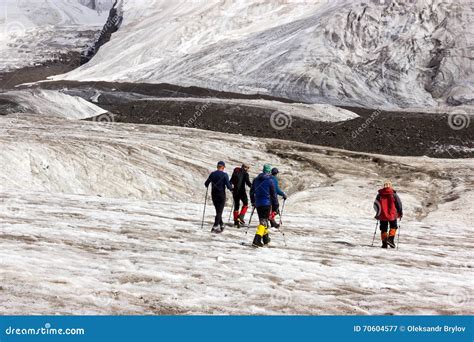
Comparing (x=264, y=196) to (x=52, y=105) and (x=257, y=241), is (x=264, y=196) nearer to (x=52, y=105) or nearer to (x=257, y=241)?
(x=257, y=241)

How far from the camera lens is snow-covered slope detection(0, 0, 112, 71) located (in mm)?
138500

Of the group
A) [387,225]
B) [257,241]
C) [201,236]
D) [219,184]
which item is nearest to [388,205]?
[387,225]

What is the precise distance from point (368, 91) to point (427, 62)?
1035 centimetres

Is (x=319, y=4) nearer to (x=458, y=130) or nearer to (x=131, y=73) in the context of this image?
(x=131, y=73)

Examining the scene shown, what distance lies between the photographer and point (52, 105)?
4844 centimetres

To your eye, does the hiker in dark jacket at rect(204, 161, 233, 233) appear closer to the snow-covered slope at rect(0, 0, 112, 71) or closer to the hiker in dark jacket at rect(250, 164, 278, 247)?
the hiker in dark jacket at rect(250, 164, 278, 247)

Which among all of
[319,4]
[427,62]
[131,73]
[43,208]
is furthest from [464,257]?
[319,4]

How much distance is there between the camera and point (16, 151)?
26.7m

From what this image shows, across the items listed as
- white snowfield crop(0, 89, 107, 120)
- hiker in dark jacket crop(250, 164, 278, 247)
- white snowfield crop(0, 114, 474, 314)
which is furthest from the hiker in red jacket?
white snowfield crop(0, 89, 107, 120)

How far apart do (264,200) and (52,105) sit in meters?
37.1

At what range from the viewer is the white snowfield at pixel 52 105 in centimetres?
4695

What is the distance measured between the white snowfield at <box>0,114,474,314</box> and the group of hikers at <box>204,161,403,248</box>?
0.45m

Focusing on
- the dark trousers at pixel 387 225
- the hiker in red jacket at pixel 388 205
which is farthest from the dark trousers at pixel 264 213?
the dark trousers at pixel 387 225

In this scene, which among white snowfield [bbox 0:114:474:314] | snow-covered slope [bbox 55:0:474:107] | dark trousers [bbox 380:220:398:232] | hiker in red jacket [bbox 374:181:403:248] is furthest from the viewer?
snow-covered slope [bbox 55:0:474:107]
